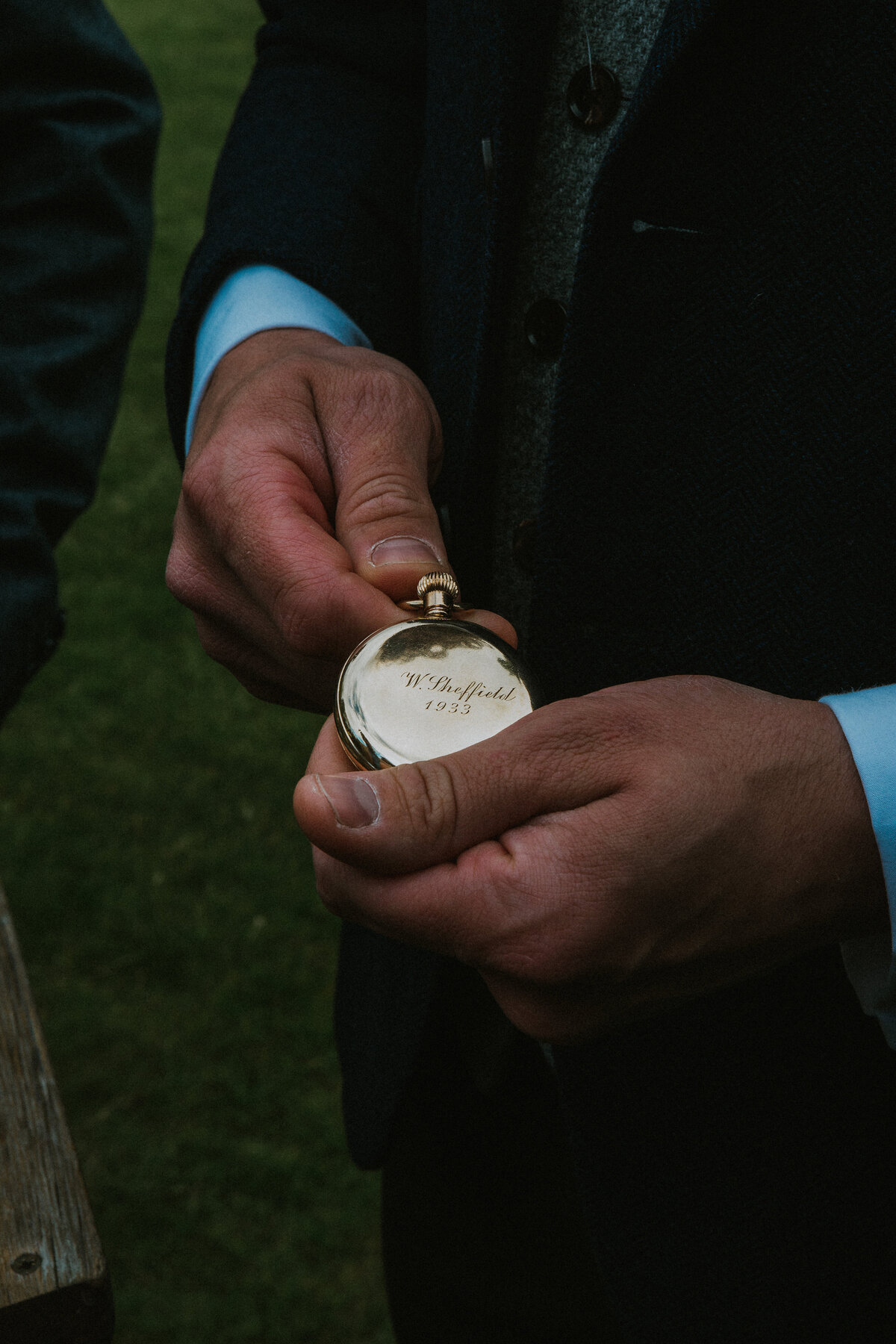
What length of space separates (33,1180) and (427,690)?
77 centimetres

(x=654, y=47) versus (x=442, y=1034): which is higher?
(x=654, y=47)

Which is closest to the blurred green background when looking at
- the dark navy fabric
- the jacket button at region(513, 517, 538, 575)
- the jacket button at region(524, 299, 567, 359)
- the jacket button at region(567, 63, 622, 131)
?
the dark navy fabric

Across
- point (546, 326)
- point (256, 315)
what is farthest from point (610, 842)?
point (256, 315)

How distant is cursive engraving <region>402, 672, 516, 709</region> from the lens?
3.68ft

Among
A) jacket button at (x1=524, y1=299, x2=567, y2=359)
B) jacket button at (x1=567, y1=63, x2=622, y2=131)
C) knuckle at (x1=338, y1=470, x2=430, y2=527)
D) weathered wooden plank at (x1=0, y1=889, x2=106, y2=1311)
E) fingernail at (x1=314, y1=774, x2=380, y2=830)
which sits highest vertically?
jacket button at (x1=567, y1=63, x2=622, y2=131)

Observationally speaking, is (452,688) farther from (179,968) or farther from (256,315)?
(179,968)

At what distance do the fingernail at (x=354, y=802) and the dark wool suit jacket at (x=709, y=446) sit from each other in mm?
490

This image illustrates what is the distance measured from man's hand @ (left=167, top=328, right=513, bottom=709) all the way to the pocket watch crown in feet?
0.04

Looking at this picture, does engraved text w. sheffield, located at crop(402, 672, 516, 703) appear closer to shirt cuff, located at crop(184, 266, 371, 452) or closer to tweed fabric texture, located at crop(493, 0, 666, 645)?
tweed fabric texture, located at crop(493, 0, 666, 645)

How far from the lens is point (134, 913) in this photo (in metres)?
4.33

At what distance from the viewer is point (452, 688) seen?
3.71ft

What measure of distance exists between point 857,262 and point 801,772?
0.52 metres

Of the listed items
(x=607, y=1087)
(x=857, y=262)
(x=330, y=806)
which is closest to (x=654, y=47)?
(x=857, y=262)

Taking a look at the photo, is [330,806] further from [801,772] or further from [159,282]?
[159,282]
